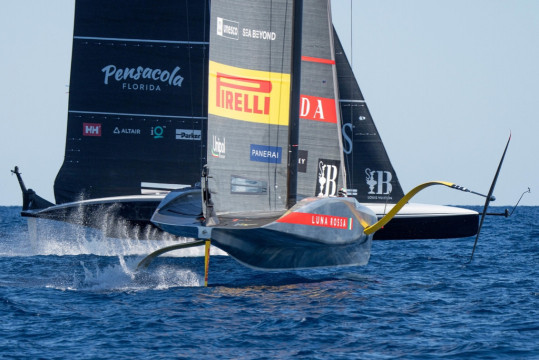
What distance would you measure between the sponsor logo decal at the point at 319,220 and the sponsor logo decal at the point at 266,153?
1.69 meters

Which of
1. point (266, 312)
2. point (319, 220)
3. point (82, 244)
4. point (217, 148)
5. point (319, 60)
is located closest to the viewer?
point (266, 312)

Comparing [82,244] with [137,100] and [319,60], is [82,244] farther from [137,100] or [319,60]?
[319,60]

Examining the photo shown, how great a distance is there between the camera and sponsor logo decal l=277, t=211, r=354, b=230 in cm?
1334

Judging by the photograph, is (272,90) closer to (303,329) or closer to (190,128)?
(303,329)

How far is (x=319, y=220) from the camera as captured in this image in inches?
539

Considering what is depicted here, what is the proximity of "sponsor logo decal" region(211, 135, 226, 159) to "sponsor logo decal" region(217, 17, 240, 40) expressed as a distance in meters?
1.76

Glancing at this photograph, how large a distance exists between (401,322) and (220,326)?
2.50m

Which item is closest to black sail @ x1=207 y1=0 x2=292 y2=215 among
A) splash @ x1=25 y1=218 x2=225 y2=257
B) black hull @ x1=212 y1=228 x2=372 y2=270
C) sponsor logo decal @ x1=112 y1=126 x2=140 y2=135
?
black hull @ x1=212 y1=228 x2=372 y2=270

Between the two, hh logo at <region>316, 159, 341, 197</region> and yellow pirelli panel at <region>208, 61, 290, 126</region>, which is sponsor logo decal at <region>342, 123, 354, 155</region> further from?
yellow pirelli panel at <region>208, 61, 290, 126</region>

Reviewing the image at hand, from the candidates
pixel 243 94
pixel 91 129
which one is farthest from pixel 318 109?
pixel 91 129

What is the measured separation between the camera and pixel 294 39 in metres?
15.2

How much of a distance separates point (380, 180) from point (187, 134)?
515cm

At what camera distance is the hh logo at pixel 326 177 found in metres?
16.1

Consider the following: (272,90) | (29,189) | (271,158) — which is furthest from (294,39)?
(29,189)
